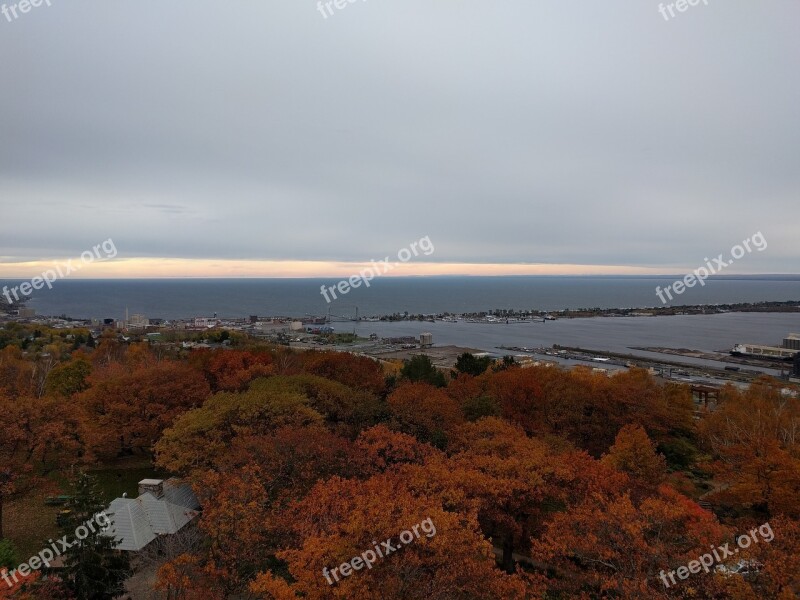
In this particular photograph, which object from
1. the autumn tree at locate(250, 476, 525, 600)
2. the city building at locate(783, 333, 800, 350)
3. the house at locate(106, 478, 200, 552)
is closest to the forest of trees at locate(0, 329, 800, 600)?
the autumn tree at locate(250, 476, 525, 600)

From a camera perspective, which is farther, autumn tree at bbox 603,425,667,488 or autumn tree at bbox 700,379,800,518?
autumn tree at bbox 603,425,667,488

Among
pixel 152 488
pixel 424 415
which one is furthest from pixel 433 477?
pixel 152 488

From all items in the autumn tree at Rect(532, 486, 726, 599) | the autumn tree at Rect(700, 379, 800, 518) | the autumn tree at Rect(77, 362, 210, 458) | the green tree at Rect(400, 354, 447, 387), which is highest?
the autumn tree at Rect(77, 362, 210, 458)

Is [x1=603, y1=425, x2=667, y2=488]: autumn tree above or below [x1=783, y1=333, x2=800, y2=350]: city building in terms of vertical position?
above

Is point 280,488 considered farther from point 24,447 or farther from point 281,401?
point 24,447

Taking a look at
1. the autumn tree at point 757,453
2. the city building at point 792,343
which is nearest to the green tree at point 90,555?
the autumn tree at point 757,453

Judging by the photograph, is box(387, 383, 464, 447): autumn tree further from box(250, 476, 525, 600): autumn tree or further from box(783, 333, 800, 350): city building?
box(783, 333, 800, 350): city building

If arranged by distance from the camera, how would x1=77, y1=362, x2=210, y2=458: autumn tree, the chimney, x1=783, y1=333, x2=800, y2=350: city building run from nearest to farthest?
the chimney
x1=77, y1=362, x2=210, y2=458: autumn tree
x1=783, y1=333, x2=800, y2=350: city building

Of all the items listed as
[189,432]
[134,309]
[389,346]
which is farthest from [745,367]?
[134,309]
